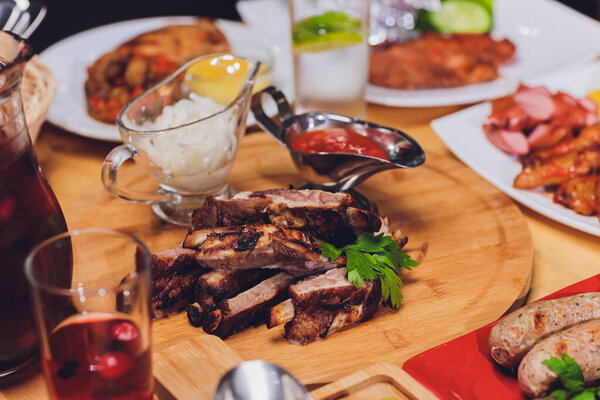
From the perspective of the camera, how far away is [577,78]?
3426mm

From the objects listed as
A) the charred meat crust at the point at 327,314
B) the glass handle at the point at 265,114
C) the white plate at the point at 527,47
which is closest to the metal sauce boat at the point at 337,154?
the glass handle at the point at 265,114

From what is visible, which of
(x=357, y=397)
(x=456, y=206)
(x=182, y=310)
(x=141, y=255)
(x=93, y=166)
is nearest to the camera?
(x=141, y=255)

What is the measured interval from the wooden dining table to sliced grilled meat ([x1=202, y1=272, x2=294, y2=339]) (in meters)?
0.50

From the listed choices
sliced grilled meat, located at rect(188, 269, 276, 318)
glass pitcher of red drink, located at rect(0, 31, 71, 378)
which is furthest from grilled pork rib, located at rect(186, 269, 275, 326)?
glass pitcher of red drink, located at rect(0, 31, 71, 378)

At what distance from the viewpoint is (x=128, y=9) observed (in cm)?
613

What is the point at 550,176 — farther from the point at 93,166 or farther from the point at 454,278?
the point at 93,166

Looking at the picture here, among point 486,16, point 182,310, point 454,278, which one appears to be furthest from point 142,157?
point 486,16

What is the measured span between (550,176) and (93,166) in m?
1.98

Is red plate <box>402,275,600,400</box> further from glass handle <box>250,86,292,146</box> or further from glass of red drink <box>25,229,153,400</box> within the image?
glass handle <box>250,86,292,146</box>

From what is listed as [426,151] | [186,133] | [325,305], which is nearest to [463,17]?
[426,151]

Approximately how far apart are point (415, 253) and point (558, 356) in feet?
2.61

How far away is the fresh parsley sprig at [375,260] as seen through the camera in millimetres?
1961

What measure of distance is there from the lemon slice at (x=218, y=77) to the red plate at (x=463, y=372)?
1335 millimetres

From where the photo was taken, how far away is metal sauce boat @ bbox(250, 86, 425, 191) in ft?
7.84
